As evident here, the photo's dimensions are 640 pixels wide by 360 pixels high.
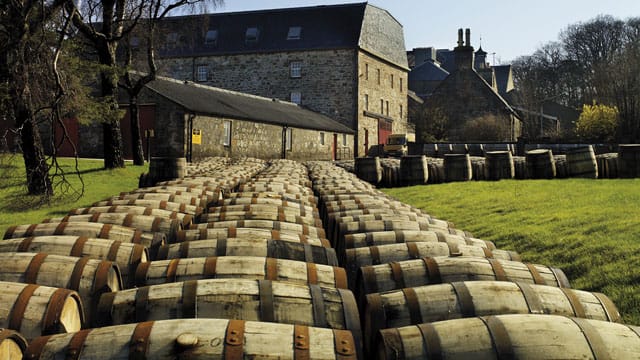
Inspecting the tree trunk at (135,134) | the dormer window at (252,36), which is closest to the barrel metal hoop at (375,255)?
the tree trunk at (135,134)

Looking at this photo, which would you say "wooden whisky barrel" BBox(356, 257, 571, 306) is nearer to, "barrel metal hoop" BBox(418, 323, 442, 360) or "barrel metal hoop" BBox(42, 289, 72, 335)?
"barrel metal hoop" BBox(418, 323, 442, 360)

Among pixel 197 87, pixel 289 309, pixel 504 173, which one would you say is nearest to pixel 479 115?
pixel 197 87

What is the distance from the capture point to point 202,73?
49.5 m

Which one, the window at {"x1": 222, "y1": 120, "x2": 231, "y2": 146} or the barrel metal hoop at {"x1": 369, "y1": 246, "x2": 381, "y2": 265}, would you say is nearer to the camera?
the barrel metal hoop at {"x1": 369, "y1": 246, "x2": 381, "y2": 265}

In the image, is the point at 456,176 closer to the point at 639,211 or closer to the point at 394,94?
the point at 639,211

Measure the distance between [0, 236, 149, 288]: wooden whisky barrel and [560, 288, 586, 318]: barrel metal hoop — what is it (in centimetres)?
363

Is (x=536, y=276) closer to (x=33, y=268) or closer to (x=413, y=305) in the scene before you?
(x=413, y=305)

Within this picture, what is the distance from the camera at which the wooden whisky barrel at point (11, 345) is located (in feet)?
9.46

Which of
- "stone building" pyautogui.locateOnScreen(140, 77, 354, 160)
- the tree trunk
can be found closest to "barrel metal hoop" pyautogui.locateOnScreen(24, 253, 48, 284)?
the tree trunk

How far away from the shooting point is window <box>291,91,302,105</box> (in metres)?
47.9

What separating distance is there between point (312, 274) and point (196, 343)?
62.3 inches

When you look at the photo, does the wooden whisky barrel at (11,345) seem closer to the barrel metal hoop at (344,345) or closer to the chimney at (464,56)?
the barrel metal hoop at (344,345)

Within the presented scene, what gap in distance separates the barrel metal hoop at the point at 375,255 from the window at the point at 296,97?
4326cm

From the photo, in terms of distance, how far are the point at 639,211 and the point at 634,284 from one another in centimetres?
375
